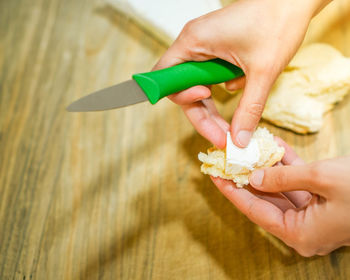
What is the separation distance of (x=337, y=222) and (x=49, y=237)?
86cm

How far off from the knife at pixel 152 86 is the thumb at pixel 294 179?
0.30 metres

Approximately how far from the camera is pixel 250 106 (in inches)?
32.7

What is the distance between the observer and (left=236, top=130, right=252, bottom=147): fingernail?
0.86m

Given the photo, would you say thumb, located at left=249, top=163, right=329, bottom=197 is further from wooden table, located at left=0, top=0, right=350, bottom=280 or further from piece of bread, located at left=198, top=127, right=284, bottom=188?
wooden table, located at left=0, top=0, right=350, bottom=280

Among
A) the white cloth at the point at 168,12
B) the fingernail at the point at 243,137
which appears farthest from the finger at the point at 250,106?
the white cloth at the point at 168,12

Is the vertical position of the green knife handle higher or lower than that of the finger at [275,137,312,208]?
higher

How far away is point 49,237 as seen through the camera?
1.12 meters

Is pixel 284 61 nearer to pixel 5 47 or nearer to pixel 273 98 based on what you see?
pixel 273 98

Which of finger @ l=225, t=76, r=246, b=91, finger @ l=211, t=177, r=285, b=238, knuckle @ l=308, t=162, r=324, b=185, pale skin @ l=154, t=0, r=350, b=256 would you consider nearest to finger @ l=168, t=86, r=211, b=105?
pale skin @ l=154, t=0, r=350, b=256

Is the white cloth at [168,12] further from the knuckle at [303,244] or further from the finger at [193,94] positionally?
the knuckle at [303,244]

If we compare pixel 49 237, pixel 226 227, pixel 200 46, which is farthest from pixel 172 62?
pixel 49 237

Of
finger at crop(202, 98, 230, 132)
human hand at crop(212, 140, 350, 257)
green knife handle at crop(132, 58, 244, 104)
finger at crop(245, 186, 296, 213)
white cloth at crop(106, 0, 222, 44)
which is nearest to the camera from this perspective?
human hand at crop(212, 140, 350, 257)

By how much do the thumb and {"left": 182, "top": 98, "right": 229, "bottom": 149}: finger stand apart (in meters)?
0.18

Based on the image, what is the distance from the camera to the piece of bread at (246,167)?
0.90m
